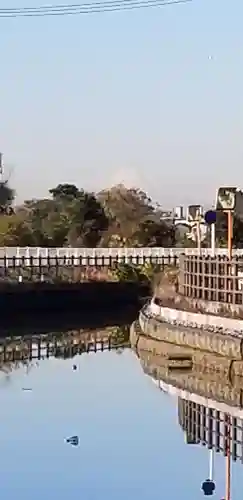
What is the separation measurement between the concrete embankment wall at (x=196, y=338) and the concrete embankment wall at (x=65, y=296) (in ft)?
32.9

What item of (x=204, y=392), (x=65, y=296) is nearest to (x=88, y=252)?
(x=65, y=296)

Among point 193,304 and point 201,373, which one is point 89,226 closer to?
point 193,304

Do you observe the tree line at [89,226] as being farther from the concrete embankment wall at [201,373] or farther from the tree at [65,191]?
the concrete embankment wall at [201,373]

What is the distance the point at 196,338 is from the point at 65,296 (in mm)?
14357

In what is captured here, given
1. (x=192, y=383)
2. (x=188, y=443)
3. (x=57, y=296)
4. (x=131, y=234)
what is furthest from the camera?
(x=131, y=234)

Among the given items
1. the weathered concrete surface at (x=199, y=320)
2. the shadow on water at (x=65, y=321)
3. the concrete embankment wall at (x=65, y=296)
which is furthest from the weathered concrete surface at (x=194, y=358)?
the concrete embankment wall at (x=65, y=296)

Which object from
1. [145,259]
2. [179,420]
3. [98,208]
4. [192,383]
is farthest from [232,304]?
[98,208]

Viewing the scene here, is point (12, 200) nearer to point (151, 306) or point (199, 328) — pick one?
point (151, 306)

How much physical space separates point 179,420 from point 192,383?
2066 millimetres

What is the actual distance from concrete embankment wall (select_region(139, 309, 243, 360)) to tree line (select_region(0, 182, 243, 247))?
21.2 m

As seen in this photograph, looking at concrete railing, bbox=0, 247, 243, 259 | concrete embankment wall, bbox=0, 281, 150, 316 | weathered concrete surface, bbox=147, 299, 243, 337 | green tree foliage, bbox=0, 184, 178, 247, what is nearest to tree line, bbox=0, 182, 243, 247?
green tree foliage, bbox=0, 184, 178, 247

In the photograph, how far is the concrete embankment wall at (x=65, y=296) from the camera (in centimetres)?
2945

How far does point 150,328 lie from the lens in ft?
62.4

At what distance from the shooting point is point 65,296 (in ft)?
99.7
